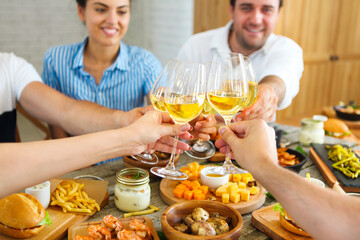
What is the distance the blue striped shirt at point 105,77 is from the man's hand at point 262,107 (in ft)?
3.36

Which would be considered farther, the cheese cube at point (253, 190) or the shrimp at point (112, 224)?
the cheese cube at point (253, 190)

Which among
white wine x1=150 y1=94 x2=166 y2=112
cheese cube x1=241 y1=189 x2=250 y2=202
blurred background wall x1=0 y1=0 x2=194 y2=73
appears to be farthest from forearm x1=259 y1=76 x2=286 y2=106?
blurred background wall x1=0 y1=0 x2=194 y2=73

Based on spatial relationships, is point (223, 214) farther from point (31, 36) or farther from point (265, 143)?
point (31, 36)

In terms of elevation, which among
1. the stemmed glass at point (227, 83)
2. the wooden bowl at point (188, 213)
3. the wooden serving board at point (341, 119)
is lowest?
the wooden serving board at point (341, 119)

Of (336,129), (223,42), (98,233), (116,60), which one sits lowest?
(336,129)

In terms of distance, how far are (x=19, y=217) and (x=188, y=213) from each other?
54 cm

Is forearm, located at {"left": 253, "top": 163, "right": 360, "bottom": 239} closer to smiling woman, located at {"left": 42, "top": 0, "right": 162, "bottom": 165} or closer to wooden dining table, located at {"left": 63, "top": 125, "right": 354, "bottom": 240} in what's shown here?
wooden dining table, located at {"left": 63, "top": 125, "right": 354, "bottom": 240}

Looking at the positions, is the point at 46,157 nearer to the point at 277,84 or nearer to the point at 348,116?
the point at 277,84

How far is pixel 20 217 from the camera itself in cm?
109

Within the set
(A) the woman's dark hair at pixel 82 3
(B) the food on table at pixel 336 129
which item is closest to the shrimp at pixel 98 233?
(A) the woman's dark hair at pixel 82 3

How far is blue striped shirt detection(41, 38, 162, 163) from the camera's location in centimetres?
240

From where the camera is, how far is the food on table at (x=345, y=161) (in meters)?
1.58

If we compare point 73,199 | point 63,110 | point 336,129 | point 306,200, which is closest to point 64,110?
point 63,110

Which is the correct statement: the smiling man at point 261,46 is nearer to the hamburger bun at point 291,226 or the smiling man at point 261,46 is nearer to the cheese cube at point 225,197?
the cheese cube at point 225,197
